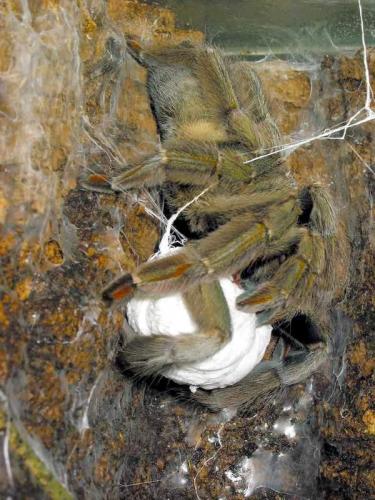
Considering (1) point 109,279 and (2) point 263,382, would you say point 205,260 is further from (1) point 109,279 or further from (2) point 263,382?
(2) point 263,382

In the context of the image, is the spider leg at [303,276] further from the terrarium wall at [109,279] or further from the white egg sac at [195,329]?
the terrarium wall at [109,279]

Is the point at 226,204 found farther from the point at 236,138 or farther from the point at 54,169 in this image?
the point at 54,169

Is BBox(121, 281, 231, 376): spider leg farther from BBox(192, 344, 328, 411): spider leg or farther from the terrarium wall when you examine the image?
BBox(192, 344, 328, 411): spider leg

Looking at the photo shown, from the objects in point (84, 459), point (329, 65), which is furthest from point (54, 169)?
point (329, 65)

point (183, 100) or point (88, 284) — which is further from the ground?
point (183, 100)

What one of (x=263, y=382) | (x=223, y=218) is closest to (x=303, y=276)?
(x=223, y=218)

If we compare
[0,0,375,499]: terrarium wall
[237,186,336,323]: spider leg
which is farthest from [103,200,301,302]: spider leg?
[0,0,375,499]: terrarium wall

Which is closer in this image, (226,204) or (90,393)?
(90,393)
